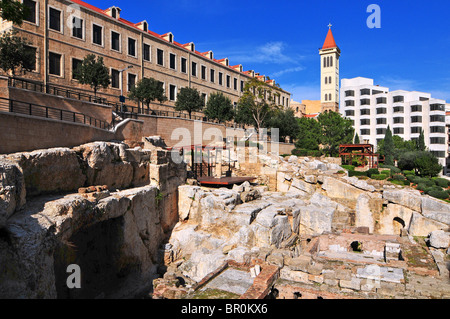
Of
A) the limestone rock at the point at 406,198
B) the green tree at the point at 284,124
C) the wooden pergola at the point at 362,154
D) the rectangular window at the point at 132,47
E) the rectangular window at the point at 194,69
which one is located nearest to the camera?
the limestone rock at the point at 406,198

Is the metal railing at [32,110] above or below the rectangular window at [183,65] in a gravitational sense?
below

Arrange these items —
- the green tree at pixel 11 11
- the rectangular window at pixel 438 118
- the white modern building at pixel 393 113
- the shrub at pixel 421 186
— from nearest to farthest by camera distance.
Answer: the green tree at pixel 11 11 < the shrub at pixel 421 186 < the rectangular window at pixel 438 118 < the white modern building at pixel 393 113

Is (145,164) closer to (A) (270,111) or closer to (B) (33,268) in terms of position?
(B) (33,268)

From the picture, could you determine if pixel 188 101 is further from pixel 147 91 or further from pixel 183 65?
pixel 183 65

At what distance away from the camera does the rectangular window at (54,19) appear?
1146 inches

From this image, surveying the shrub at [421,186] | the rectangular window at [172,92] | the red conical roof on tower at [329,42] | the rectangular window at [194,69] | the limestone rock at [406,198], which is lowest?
the shrub at [421,186]

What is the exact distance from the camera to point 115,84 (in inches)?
1372

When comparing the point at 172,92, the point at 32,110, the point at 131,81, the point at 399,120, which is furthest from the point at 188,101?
the point at 399,120

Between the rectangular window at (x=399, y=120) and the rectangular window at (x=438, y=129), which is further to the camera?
Result: the rectangular window at (x=399, y=120)

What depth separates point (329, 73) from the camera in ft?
255

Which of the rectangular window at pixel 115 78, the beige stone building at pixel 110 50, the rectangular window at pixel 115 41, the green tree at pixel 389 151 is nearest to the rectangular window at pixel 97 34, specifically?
the beige stone building at pixel 110 50

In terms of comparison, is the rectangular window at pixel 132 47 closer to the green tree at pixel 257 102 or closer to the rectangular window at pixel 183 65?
the rectangular window at pixel 183 65
